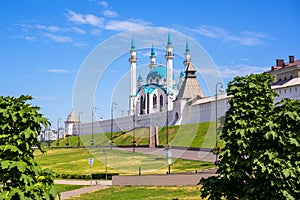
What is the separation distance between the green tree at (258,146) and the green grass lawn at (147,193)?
10142 mm

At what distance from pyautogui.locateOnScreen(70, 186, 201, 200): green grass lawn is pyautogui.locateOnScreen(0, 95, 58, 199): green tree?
520 inches

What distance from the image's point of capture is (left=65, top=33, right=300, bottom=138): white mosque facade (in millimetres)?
76562

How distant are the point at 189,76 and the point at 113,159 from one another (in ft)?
167

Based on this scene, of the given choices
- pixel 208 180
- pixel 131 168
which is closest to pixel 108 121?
pixel 131 168

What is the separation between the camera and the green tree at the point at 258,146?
1203 cm

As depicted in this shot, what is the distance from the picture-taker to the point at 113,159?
2023 inches

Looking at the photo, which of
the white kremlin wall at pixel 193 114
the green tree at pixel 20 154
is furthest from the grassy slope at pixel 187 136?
the green tree at pixel 20 154

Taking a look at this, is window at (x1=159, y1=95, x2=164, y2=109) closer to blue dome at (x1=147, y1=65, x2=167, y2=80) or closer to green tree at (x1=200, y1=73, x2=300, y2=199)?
blue dome at (x1=147, y1=65, x2=167, y2=80)

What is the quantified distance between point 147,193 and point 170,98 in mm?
100704

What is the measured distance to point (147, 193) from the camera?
2564 cm

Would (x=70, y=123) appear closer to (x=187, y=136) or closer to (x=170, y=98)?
(x=170, y=98)

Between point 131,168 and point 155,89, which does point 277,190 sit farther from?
point 155,89

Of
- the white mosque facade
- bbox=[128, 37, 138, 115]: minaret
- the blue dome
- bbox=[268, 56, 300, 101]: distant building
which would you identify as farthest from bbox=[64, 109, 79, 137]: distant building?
bbox=[268, 56, 300, 101]: distant building

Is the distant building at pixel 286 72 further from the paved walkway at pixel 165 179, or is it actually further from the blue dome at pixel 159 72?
A: the blue dome at pixel 159 72
